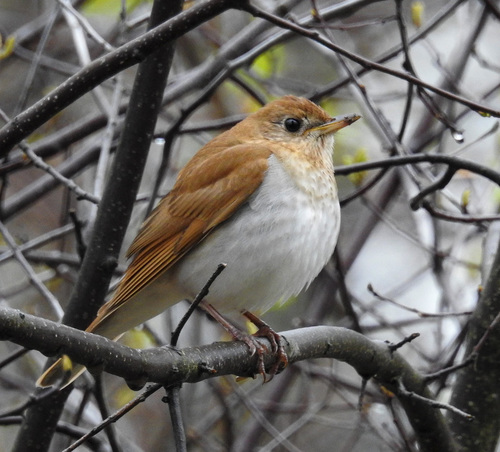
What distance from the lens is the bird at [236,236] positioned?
163 inches

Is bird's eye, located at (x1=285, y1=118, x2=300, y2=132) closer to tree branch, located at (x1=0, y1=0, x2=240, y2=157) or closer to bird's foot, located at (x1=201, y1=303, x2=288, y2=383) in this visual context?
bird's foot, located at (x1=201, y1=303, x2=288, y2=383)

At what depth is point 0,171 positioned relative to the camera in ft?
15.3

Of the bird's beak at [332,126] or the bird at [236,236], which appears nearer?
the bird at [236,236]

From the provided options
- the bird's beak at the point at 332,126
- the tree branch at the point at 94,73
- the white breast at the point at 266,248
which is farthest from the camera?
the bird's beak at the point at 332,126

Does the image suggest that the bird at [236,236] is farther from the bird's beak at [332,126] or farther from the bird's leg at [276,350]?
the bird's leg at [276,350]

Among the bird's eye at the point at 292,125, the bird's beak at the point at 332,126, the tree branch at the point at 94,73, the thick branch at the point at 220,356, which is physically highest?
the bird's eye at the point at 292,125

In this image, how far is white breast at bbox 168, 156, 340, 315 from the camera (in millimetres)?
4117

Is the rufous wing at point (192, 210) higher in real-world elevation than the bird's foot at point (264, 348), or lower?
higher

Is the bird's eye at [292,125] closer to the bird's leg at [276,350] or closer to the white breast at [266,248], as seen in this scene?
the white breast at [266,248]

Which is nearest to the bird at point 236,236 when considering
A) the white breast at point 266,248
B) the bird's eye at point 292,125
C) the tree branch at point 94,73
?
the white breast at point 266,248

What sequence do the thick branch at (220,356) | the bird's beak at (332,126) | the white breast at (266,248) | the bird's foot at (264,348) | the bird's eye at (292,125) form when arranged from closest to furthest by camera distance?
1. the thick branch at (220,356)
2. the bird's foot at (264,348)
3. the white breast at (266,248)
4. the bird's beak at (332,126)
5. the bird's eye at (292,125)

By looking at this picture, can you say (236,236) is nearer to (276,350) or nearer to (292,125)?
(276,350)

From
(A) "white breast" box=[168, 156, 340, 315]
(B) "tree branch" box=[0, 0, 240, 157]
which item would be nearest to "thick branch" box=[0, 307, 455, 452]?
(A) "white breast" box=[168, 156, 340, 315]

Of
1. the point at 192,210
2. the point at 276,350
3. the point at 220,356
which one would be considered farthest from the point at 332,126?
the point at 220,356
